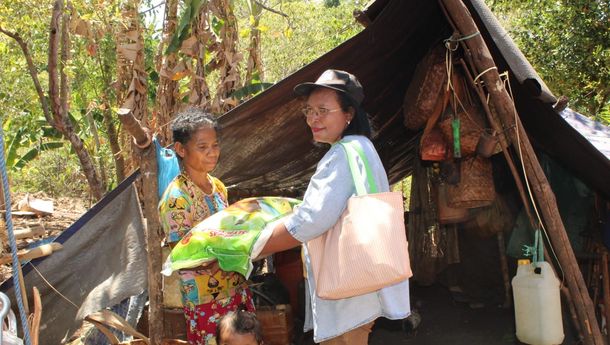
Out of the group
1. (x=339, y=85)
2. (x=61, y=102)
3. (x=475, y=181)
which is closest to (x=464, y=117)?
(x=475, y=181)

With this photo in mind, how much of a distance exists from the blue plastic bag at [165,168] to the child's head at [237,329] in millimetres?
714

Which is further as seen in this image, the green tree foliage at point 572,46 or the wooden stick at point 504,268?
the green tree foliage at point 572,46

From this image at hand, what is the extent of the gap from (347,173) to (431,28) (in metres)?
2.02

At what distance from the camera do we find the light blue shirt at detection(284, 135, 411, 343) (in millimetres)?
2277

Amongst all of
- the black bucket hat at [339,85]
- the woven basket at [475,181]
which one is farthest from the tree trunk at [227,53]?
the black bucket hat at [339,85]

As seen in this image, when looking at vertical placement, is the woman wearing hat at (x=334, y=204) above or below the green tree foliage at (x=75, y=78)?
below

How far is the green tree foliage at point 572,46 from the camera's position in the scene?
305 inches

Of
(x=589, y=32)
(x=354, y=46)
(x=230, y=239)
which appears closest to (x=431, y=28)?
(x=354, y=46)

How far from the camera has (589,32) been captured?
7.85 m

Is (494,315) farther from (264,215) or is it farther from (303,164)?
(264,215)

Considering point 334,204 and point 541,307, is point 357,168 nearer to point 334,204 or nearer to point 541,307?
point 334,204

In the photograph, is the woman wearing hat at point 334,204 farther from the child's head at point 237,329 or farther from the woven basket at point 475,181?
the woven basket at point 475,181

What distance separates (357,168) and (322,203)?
0.66 feet

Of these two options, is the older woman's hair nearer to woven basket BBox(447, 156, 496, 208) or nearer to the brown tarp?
the brown tarp
